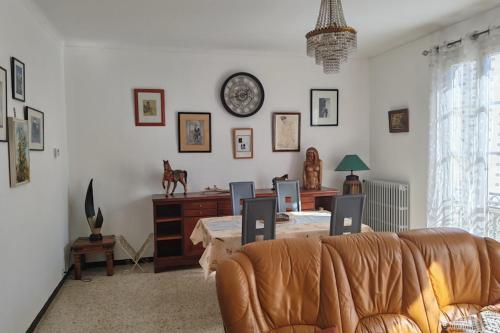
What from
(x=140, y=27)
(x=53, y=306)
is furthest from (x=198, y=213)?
(x=140, y=27)

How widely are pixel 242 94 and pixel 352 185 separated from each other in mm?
1920

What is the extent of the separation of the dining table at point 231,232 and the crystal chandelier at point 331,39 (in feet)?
4.23

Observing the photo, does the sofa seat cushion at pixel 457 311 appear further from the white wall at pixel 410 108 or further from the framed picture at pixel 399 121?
the framed picture at pixel 399 121

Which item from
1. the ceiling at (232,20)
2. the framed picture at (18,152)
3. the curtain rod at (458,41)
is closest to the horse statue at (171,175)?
the ceiling at (232,20)

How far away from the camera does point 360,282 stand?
1.92 meters

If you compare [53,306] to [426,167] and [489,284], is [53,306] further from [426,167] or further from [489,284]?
[426,167]

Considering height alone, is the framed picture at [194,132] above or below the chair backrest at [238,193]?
above

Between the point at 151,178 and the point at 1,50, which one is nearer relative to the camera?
the point at 1,50

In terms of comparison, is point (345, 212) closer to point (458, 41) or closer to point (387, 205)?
point (387, 205)

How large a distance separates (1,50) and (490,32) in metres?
3.99

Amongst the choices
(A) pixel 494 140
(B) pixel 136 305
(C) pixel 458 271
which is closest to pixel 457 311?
(C) pixel 458 271

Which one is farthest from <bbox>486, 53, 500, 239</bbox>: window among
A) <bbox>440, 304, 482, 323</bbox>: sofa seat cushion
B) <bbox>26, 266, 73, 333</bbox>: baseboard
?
<bbox>26, 266, 73, 333</bbox>: baseboard

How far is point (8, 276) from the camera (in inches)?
97.2

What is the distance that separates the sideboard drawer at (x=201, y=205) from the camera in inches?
171
